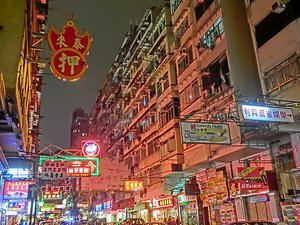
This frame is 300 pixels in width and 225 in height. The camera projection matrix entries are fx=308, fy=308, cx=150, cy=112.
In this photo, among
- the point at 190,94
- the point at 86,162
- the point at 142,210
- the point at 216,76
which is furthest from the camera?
the point at 142,210

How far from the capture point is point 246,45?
20.0 m

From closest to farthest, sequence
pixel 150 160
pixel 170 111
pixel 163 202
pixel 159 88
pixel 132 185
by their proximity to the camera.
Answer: pixel 170 111 → pixel 163 202 → pixel 132 185 → pixel 159 88 → pixel 150 160

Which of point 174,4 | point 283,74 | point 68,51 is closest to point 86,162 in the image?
point 68,51

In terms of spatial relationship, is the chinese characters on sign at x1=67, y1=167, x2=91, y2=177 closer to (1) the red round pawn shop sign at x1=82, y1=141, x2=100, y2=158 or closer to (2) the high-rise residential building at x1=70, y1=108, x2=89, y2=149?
(1) the red round pawn shop sign at x1=82, y1=141, x2=100, y2=158

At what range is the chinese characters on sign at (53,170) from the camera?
17.3 metres

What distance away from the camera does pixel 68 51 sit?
1304cm

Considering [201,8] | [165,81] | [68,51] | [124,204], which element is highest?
[201,8]

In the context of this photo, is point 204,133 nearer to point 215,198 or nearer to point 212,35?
point 215,198

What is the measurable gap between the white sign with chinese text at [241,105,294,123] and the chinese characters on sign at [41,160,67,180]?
34.8 ft

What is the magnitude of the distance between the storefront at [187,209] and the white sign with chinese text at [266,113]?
12.3 m

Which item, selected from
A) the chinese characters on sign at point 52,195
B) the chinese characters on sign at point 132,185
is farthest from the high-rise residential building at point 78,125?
the chinese characters on sign at point 132,185

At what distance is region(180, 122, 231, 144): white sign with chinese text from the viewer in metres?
13.5

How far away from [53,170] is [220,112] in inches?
422

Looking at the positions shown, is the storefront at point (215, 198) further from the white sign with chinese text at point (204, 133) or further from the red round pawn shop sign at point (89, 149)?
the red round pawn shop sign at point (89, 149)
